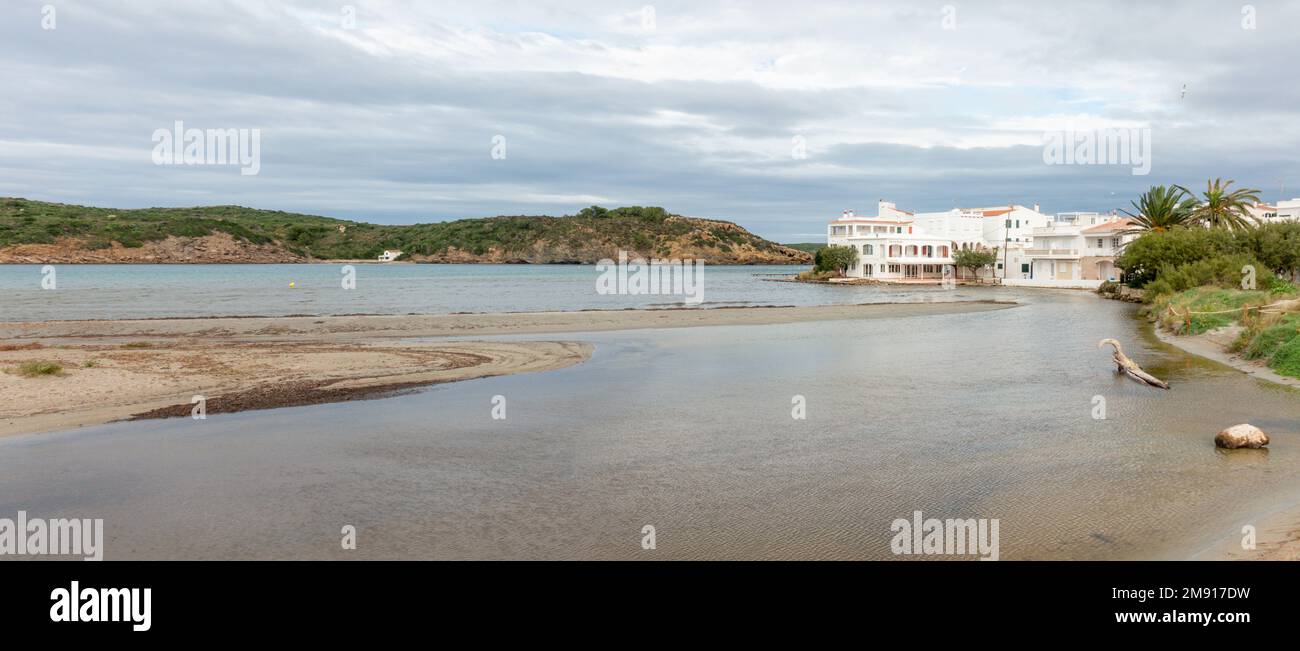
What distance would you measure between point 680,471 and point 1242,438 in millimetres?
8967

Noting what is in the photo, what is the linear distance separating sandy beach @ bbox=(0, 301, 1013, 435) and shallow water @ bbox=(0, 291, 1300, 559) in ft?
6.25

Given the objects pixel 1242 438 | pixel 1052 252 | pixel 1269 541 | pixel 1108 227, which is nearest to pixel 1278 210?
pixel 1108 227

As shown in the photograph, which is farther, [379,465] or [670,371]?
[670,371]

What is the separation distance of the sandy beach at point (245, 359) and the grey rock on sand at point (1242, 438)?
1646cm

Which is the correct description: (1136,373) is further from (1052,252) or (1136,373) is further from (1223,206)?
(1052,252)

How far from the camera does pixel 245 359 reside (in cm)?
2481

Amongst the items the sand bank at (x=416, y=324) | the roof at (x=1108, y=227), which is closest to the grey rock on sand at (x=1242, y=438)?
the sand bank at (x=416, y=324)

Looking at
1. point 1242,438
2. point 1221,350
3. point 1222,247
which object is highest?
point 1222,247

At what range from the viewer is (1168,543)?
29.9 ft
